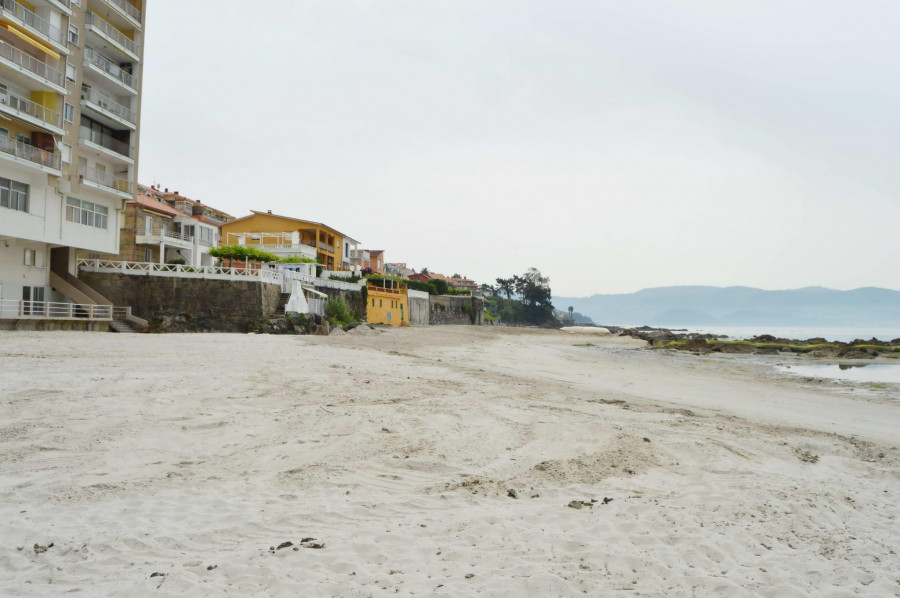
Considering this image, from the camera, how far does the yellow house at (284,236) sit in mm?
51062

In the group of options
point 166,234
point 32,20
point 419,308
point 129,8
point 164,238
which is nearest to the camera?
point 32,20

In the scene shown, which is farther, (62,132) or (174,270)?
(174,270)

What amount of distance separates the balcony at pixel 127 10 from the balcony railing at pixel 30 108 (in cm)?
812

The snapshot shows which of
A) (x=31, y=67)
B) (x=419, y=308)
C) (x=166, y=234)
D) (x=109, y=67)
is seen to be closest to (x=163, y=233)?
(x=166, y=234)

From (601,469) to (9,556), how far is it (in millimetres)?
5495

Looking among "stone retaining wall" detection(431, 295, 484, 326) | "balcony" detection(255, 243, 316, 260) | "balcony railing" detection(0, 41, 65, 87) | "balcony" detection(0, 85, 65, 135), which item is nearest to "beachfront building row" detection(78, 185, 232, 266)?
"balcony" detection(255, 243, 316, 260)

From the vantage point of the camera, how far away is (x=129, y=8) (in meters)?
33.0

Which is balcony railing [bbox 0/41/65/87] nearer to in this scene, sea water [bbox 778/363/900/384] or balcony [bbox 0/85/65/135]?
balcony [bbox 0/85/65/135]

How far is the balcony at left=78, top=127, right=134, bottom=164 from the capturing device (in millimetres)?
30059

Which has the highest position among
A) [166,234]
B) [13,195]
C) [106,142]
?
[106,142]

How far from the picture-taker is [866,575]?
4.07m

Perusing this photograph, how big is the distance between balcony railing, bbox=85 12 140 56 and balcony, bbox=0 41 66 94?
420 cm

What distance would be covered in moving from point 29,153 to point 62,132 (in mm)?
2530

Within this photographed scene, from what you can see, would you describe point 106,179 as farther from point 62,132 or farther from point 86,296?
point 86,296
